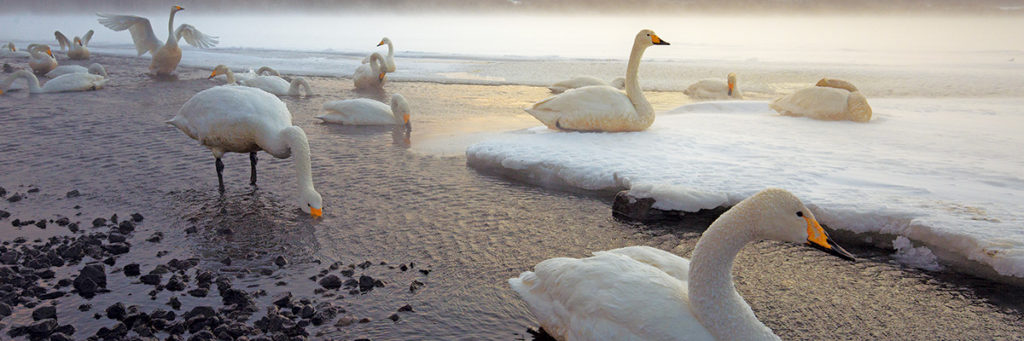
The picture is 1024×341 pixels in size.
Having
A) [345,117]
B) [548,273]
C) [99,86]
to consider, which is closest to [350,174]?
[345,117]

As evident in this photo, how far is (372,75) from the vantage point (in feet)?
51.9

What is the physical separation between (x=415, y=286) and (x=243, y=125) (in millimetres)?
2996

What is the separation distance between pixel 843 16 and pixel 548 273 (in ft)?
276

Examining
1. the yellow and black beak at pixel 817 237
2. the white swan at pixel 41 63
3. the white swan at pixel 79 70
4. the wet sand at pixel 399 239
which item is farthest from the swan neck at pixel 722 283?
the white swan at pixel 41 63

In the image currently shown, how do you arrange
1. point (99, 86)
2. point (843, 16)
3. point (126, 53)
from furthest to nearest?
point (843, 16) < point (126, 53) < point (99, 86)

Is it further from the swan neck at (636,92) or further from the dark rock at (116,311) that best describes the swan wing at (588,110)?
the dark rock at (116,311)

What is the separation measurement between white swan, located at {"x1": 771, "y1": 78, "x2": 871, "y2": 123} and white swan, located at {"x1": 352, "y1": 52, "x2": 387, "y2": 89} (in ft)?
29.2

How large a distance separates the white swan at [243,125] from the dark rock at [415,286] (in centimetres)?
187

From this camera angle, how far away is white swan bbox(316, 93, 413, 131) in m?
10.5

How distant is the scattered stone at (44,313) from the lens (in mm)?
3902

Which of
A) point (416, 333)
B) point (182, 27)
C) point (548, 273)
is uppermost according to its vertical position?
point (182, 27)

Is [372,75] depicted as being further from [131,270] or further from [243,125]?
[131,270]

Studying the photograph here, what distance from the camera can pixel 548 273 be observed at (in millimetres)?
3781

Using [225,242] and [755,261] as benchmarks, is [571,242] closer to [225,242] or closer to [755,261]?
[755,261]
